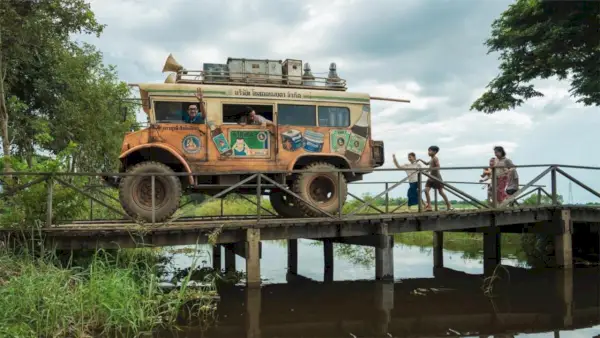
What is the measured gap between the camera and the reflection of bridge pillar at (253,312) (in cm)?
787

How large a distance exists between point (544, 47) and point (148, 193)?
50.1 feet

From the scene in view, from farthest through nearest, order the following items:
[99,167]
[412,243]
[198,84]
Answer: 1. [99,167]
2. [412,243]
3. [198,84]

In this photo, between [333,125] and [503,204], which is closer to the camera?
[333,125]

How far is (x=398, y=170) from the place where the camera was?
11695 mm


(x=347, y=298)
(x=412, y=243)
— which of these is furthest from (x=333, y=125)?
(x=412, y=243)

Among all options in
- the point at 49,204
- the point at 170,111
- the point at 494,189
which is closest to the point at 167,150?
the point at 170,111

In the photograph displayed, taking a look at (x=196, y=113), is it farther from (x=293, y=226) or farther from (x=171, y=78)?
(x=293, y=226)

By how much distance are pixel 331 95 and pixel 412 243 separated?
11.5 meters

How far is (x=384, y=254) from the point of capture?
37.8ft

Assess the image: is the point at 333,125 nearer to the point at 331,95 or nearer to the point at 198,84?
the point at 331,95

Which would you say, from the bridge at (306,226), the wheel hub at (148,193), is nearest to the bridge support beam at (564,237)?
the bridge at (306,226)

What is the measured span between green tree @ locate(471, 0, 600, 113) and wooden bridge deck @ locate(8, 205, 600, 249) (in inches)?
291

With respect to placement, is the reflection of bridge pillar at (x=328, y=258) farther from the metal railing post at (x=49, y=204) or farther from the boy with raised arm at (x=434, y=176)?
the metal railing post at (x=49, y=204)

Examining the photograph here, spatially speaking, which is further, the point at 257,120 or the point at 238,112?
the point at 238,112
